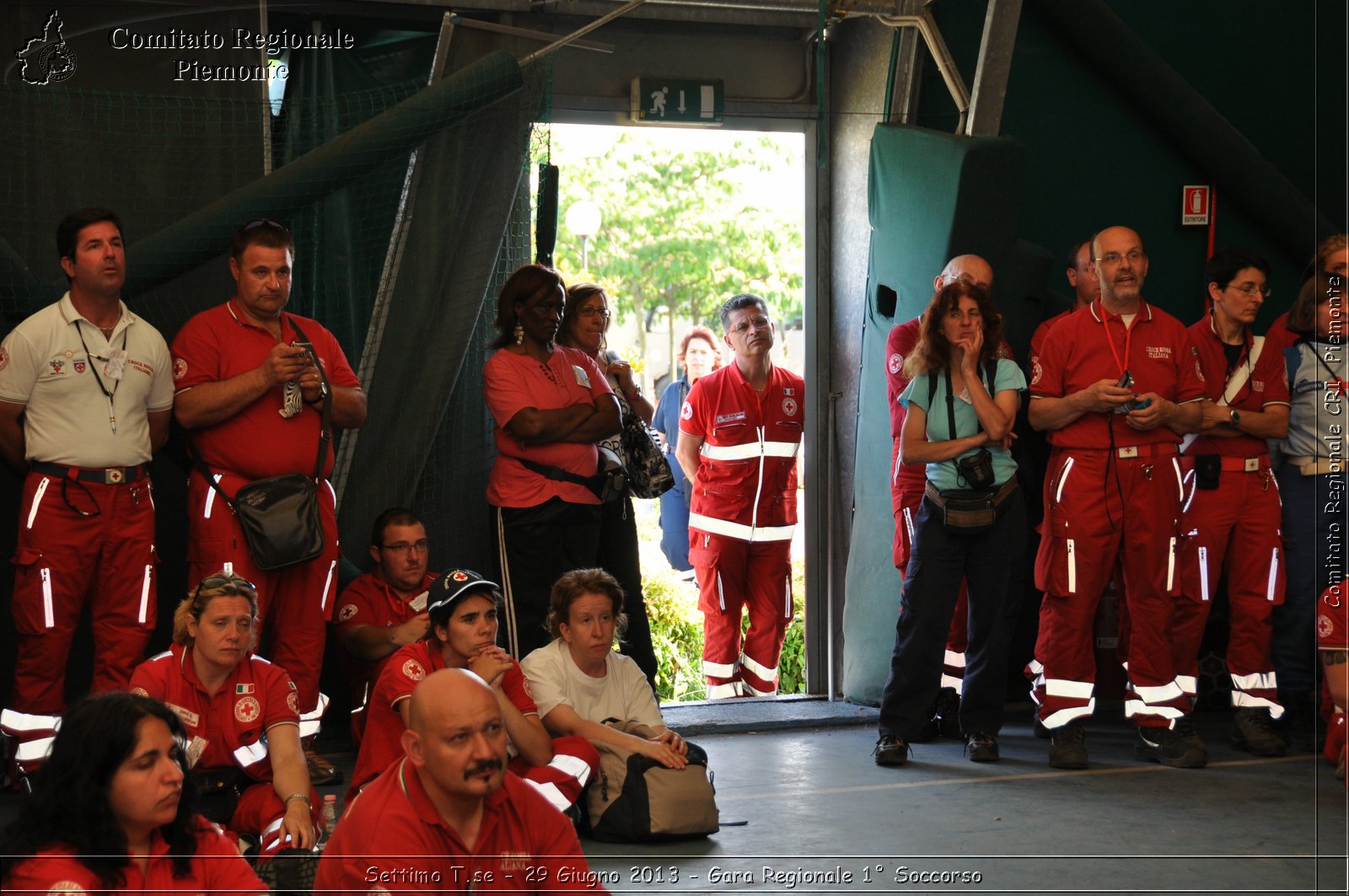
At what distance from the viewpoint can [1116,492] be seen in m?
5.02

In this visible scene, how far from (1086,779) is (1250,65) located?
378 centimetres

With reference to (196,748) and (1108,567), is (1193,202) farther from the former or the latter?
(196,748)

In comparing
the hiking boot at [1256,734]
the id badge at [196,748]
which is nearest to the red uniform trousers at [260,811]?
the id badge at [196,748]

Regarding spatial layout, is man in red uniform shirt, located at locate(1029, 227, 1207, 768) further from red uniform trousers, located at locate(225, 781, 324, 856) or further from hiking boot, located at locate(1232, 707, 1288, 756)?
red uniform trousers, located at locate(225, 781, 324, 856)

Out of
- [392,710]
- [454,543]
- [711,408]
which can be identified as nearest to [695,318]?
[711,408]

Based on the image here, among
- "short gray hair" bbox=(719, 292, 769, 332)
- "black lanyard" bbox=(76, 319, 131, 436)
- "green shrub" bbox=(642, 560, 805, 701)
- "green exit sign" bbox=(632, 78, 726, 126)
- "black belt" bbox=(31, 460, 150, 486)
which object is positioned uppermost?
"green exit sign" bbox=(632, 78, 726, 126)

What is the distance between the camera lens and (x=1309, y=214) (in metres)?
6.44

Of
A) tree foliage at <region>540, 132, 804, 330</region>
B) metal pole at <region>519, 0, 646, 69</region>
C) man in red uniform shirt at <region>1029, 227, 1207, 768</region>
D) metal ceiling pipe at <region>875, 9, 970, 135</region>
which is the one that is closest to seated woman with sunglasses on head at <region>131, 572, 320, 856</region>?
metal pole at <region>519, 0, 646, 69</region>

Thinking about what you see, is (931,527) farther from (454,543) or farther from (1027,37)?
(1027,37)

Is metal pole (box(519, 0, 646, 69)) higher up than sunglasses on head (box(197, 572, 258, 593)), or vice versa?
metal pole (box(519, 0, 646, 69))

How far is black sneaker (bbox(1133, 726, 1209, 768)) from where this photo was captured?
500 cm

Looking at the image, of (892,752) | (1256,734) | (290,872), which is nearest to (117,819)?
(290,872)

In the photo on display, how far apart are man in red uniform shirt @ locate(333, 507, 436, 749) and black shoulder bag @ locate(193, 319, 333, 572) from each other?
1.39 ft

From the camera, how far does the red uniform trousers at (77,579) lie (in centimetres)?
436
